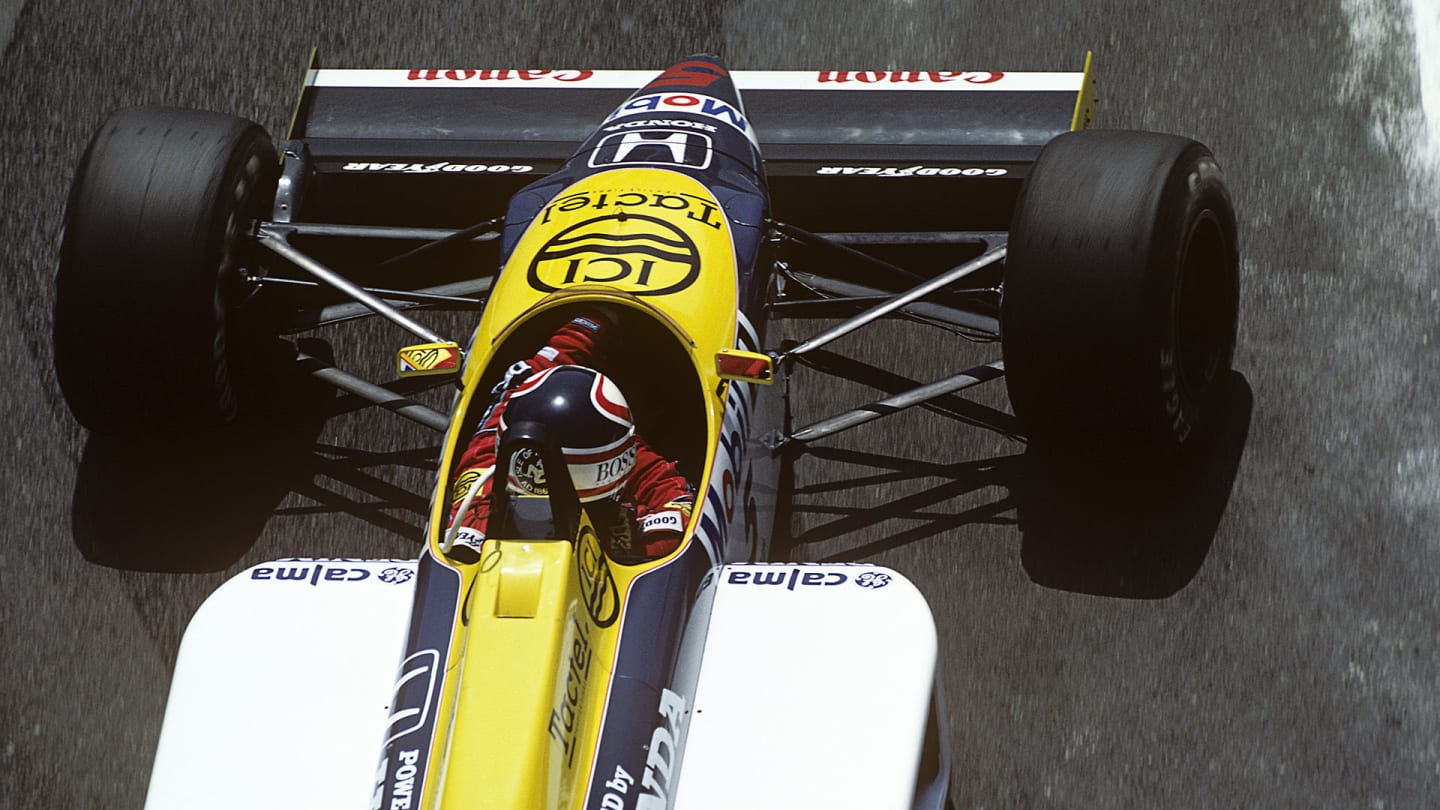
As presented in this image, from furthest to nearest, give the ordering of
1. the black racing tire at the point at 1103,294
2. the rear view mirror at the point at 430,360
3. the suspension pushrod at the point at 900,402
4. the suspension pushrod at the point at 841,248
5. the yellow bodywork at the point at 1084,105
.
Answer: the yellow bodywork at the point at 1084,105, the suspension pushrod at the point at 841,248, the suspension pushrod at the point at 900,402, the black racing tire at the point at 1103,294, the rear view mirror at the point at 430,360

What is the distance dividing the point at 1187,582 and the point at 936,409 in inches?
43.2

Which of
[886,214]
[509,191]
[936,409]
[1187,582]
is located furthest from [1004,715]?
[509,191]

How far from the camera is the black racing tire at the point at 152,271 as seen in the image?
6215 millimetres

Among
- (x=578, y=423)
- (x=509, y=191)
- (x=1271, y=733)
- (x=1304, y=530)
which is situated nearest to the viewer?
(x=578, y=423)

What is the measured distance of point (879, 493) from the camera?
669cm

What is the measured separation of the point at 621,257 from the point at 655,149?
2.23ft

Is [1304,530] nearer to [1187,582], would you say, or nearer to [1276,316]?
[1187,582]

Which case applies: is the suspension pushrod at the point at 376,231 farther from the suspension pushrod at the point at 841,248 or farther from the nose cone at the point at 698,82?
the suspension pushrod at the point at 841,248

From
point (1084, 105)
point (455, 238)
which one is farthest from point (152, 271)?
point (1084, 105)

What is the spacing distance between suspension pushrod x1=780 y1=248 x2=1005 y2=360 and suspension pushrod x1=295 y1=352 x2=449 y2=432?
127cm

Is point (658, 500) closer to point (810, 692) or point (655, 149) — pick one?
point (810, 692)

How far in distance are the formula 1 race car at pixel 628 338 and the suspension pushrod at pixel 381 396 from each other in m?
0.01

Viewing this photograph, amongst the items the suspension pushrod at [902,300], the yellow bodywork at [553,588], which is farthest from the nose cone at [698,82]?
the suspension pushrod at [902,300]

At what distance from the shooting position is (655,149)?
20.6 ft
